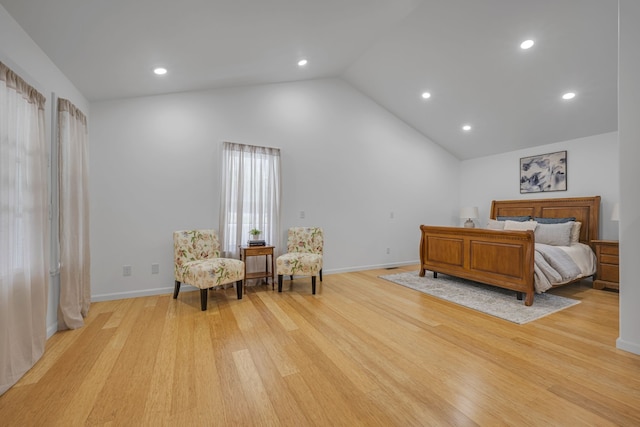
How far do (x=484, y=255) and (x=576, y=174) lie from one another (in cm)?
257

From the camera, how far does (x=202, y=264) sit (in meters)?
3.28

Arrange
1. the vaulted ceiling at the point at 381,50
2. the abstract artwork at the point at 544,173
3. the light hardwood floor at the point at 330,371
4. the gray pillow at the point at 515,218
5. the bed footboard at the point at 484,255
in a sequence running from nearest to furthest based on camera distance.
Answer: the light hardwood floor at the point at 330,371
the vaulted ceiling at the point at 381,50
the bed footboard at the point at 484,255
the abstract artwork at the point at 544,173
the gray pillow at the point at 515,218

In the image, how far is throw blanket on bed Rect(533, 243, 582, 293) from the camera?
3.31m

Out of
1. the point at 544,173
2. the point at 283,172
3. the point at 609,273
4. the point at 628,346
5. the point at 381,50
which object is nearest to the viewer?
the point at 628,346

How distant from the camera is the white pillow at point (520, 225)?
457 cm

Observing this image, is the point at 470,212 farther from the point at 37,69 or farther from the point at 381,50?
the point at 37,69

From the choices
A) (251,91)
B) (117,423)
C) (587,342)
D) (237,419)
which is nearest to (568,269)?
(587,342)

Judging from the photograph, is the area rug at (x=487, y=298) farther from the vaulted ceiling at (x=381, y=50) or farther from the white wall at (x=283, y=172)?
the vaulted ceiling at (x=381, y=50)

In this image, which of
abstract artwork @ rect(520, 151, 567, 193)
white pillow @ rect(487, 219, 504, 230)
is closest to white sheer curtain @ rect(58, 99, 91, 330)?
white pillow @ rect(487, 219, 504, 230)

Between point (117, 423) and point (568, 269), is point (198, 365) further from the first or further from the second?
point (568, 269)

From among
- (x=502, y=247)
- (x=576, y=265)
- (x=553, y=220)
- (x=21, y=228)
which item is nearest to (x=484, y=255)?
(x=502, y=247)

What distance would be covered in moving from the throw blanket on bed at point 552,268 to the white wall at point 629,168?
1.05 m

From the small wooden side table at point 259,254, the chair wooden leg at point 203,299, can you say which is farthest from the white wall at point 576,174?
the chair wooden leg at point 203,299

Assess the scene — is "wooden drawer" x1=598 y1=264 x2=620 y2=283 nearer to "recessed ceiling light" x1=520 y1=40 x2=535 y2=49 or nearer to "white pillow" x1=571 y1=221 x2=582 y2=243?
"white pillow" x1=571 y1=221 x2=582 y2=243
